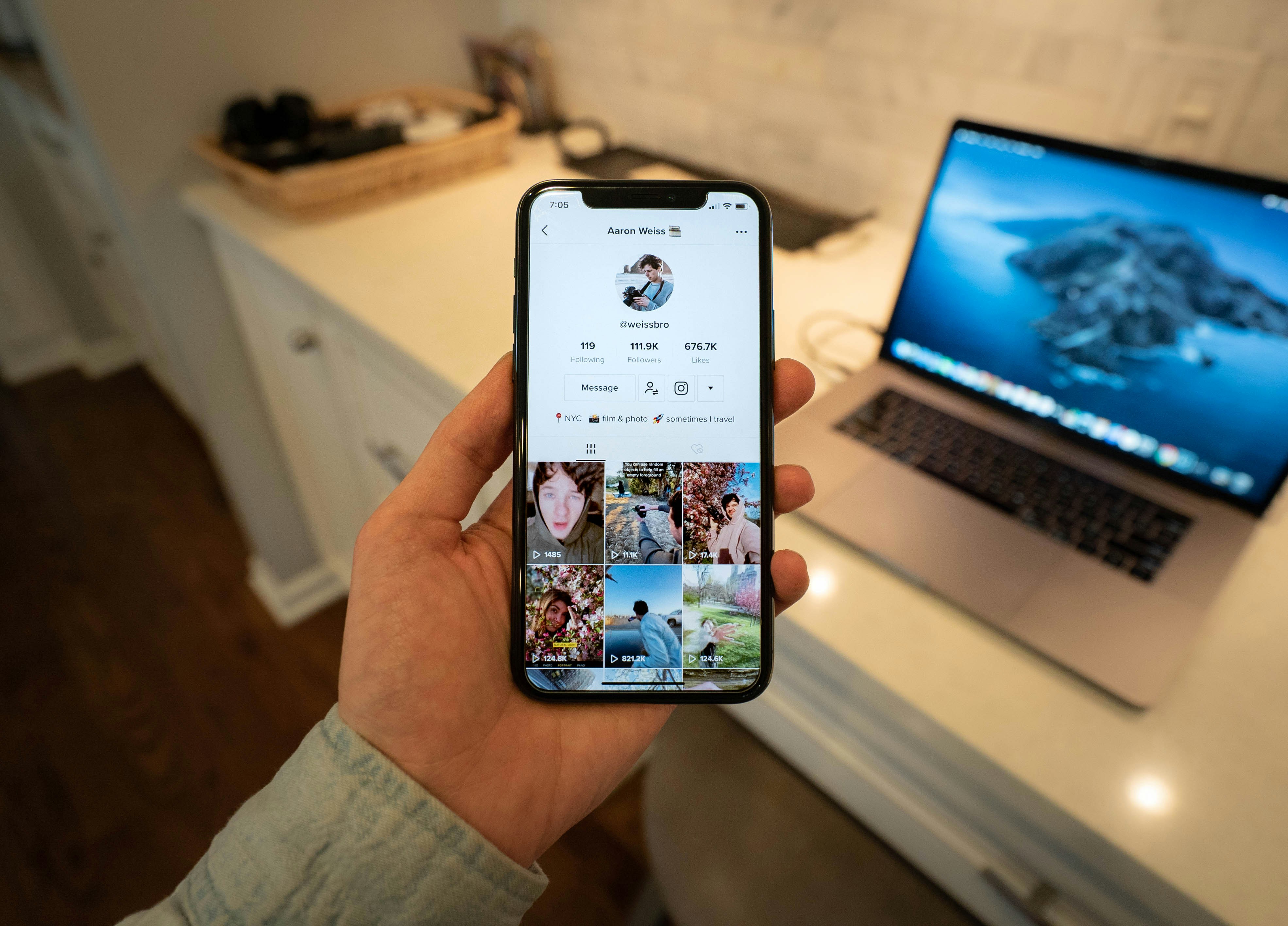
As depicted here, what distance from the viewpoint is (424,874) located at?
1.15ft

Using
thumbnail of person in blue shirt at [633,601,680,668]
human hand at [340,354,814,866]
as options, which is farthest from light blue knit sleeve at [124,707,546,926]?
thumbnail of person in blue shirt at [633,601,680,668]

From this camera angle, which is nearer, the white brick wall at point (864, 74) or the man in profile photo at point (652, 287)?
the man in profile photo at point (652, 287)

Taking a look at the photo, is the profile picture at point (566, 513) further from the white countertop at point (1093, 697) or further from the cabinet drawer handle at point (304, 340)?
the cabinet drawer handle at point (304, 340)

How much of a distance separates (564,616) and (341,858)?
0.16 m

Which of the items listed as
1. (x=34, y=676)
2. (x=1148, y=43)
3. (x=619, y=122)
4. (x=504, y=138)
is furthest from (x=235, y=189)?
(x=1148, y=43)

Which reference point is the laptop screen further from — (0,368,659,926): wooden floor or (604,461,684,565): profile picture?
(0,368,659,926): wooden floor

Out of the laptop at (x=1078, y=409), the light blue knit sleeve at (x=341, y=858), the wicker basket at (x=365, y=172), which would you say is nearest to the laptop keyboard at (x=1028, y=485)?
the laptop at (x=1078, y=409)

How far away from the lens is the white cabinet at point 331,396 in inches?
30.0

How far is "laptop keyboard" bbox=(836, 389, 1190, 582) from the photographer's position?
53 centimetres

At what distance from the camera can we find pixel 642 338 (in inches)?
16.8

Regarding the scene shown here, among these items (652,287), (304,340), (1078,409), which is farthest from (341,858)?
(304,340)

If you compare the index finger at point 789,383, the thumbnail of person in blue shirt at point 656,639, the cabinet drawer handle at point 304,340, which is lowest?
the cabinet drawer handle at point 304,340

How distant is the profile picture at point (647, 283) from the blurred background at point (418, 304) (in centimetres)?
8

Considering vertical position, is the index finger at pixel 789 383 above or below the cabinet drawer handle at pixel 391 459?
above
